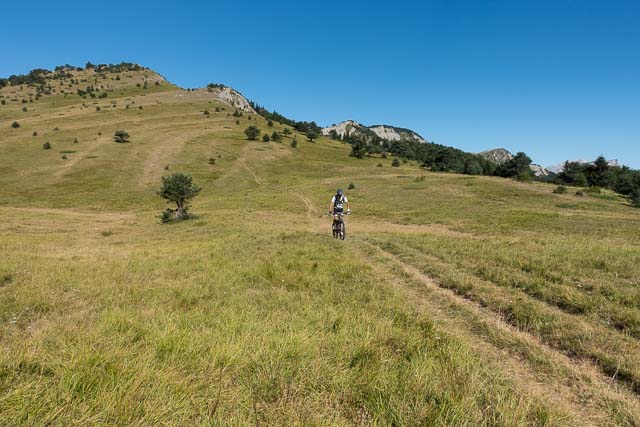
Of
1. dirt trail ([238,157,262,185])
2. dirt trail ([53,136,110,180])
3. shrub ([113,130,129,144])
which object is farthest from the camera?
shrub ([113,130,129,144])

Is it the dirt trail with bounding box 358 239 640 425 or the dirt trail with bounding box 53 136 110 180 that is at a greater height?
the dirt trail with bounding box 53 136 110 180

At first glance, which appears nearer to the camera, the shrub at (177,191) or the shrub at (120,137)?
the shrub at (177,191)

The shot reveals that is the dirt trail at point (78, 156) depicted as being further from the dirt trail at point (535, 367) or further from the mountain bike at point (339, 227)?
the dirt trail at point (535, 367)

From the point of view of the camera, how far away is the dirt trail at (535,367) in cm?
337

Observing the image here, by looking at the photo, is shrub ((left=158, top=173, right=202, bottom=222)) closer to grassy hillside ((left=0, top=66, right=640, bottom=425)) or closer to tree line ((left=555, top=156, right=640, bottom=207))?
grassy hillside ((left=0, top=66, right=640, bottom=425))

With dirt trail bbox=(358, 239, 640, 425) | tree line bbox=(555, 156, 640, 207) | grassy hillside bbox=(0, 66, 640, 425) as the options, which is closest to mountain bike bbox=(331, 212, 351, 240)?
grassy hillside bbox=(0, 66, 640, 425)

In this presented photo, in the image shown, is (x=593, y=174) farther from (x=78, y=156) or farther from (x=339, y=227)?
(x=78, y=156)

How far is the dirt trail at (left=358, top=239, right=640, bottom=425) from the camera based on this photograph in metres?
3.37

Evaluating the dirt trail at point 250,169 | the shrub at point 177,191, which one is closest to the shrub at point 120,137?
the dirt trail at point 250,169

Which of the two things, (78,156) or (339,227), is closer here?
(339,227)

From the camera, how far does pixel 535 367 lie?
4184 millimetres

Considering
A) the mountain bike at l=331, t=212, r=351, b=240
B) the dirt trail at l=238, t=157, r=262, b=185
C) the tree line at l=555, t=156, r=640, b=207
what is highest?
the tree line at l=555, t=156, r=640, b=207

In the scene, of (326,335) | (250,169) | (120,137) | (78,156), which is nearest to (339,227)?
(326,335)

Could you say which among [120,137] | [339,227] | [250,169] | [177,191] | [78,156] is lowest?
[339,227]
